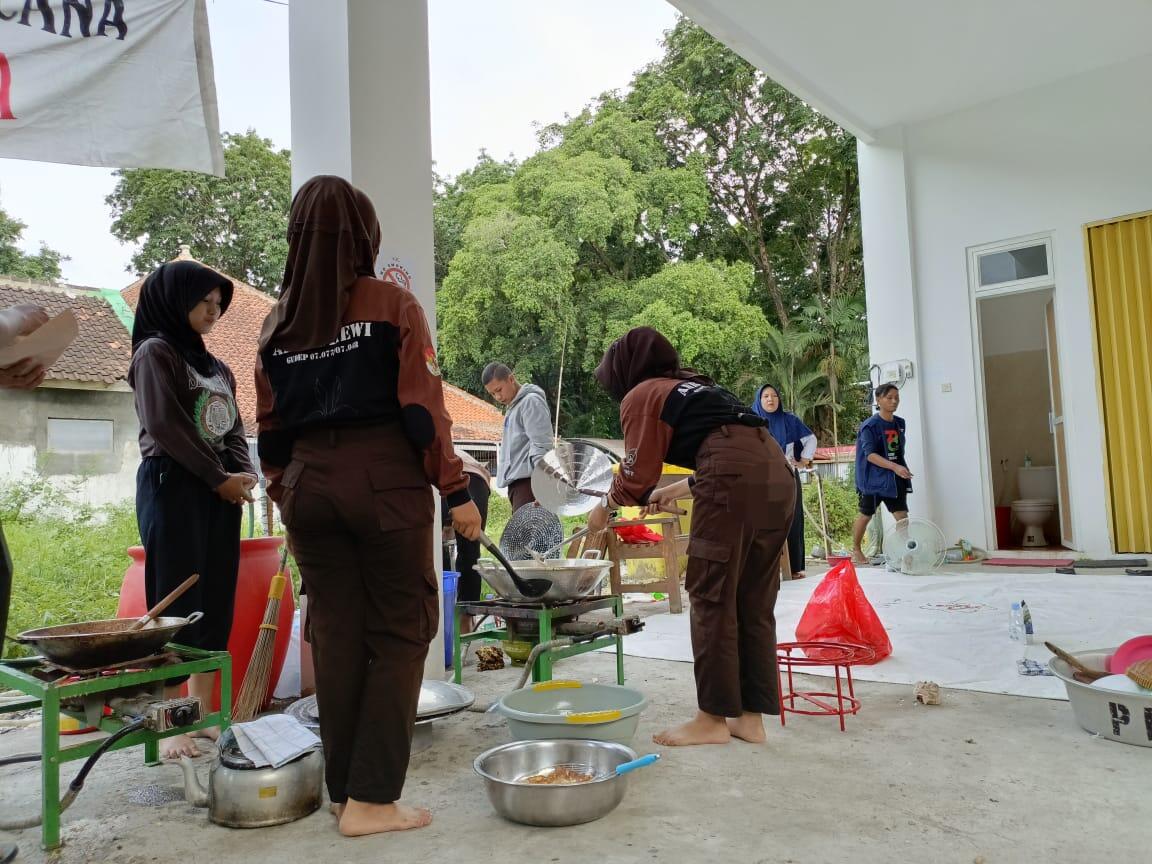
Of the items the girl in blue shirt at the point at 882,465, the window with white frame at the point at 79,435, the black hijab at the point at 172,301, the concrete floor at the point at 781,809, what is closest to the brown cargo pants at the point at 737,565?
the concrete floor at the point at 781,809

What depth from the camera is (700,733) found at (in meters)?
2.69

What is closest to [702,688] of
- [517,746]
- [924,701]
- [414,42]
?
[517,746]

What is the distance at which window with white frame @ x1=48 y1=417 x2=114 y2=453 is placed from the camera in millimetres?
8930

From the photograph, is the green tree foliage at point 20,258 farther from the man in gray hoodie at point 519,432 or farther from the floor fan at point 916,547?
the floor fan at point 916,547

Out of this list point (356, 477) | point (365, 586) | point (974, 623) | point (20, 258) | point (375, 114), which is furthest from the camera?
point (20, 258)

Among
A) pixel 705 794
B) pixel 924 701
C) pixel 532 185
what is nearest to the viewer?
pixel 705 794

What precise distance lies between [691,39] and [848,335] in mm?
7714

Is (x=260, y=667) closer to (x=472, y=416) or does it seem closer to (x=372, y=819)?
(x=372, y=819)

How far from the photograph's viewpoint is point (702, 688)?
2.68 meters

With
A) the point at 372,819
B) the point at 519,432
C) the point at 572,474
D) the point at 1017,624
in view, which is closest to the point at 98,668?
the point at 372,819

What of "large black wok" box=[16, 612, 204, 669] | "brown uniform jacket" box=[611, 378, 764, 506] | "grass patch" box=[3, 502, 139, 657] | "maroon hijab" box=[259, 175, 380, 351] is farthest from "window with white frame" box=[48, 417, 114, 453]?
"brown uniform jacket" box=[611, 378, 764, 506]

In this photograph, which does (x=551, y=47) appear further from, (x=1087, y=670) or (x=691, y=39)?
(x=1087, y=670)

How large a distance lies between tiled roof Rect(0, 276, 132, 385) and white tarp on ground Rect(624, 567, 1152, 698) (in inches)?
288

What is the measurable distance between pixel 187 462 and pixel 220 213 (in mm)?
17351
